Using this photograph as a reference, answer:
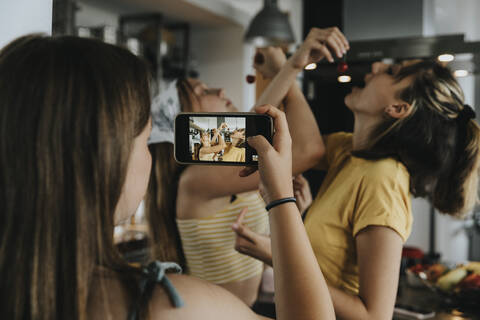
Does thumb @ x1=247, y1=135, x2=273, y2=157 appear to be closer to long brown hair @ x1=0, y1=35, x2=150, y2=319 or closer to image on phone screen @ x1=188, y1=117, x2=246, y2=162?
image on phone screen @ x1=188, y1=117, x2=246, y2=162

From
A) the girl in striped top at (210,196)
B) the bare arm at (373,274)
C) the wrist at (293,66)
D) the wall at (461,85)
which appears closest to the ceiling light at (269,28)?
the wall at (461,85)

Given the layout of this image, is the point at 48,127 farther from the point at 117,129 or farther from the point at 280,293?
the point at 280,293

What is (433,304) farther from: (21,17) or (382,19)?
(21,17)

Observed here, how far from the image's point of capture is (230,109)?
1.47m

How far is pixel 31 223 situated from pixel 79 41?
0.23 m

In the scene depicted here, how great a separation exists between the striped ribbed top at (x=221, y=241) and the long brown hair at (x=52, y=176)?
72cm

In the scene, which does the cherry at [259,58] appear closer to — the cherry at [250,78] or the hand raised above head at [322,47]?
the cherry at [250,78]

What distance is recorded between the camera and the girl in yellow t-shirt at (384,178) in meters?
0.93

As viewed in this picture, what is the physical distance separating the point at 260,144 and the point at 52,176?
300 mm

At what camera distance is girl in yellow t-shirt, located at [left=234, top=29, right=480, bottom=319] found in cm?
93

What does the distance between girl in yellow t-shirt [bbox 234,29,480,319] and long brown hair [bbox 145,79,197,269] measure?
41cm

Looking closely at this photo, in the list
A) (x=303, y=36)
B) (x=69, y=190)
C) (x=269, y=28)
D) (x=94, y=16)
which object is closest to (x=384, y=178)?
(x=69, y=190)

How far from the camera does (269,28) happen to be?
3131 mm

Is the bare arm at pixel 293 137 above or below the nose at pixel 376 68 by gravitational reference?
below
